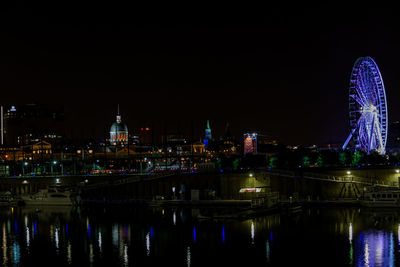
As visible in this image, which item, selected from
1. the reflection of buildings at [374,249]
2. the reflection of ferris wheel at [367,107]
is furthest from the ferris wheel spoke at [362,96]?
the reflection of buildings at [374,249]

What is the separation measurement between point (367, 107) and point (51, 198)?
50.5 meters

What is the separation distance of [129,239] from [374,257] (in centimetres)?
2244

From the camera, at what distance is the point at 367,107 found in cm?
9300

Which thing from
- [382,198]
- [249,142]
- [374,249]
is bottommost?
[374,249]

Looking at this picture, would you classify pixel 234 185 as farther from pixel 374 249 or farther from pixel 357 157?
pixel 374 249

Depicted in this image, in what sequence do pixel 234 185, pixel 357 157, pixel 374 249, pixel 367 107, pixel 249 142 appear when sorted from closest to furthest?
1. pixel 374 249
2. pixel 234 185
3. pixel 367 107
4. pixel 357 157
5. pixel 249 142

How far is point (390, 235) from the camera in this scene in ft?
171

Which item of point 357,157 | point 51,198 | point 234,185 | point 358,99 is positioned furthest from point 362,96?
point 51,198

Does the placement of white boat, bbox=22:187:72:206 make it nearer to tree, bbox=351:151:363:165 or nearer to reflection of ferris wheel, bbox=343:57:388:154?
reflection of ferris wheel, bbox=343:57:388:154

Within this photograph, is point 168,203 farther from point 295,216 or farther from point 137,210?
point 295,216

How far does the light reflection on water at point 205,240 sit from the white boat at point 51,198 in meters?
16.0

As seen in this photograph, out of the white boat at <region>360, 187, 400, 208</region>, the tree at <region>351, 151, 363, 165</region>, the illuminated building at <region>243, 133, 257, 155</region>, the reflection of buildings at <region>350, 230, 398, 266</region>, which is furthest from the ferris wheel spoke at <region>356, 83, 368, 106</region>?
the illuminated building at <region>243, 133, 257, 155</region>

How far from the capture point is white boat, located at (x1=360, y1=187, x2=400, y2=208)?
230 ft

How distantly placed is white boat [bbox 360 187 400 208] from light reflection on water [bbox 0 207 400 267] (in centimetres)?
287
